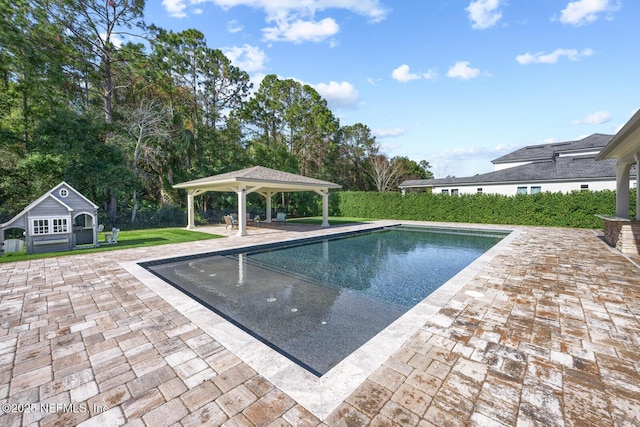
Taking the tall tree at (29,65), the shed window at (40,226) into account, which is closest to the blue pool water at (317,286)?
the shed window at (40,226)

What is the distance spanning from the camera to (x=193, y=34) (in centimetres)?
2225

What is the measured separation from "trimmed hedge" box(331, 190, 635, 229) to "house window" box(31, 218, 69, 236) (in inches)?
717

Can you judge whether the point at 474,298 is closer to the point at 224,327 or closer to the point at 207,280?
the point at 224,327

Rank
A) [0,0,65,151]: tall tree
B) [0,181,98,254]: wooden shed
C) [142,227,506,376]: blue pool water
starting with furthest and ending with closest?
[0,0,65,151]: tall tree < [0,181,98,254]: wooden shed < [142,227,506,376]: blue pool water

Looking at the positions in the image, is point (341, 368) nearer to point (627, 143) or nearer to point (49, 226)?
point (49, 226)

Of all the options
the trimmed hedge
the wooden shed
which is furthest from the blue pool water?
the trimmed hedge

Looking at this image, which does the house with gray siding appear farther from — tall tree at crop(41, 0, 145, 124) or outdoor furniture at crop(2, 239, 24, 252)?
tall tree at crop(41, 0, 145, 124)

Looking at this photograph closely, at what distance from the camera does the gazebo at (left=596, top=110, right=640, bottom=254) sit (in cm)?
690

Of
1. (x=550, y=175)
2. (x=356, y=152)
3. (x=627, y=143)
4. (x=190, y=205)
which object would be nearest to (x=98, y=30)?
(x=190, y=205)

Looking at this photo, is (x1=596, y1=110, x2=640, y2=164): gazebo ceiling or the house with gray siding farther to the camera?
the house with gray siding

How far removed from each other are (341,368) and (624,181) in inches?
603

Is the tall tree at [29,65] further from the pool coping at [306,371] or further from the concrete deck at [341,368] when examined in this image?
the pool coping at [306,371]

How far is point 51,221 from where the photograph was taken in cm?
870

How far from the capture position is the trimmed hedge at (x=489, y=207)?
1509 centimetres
